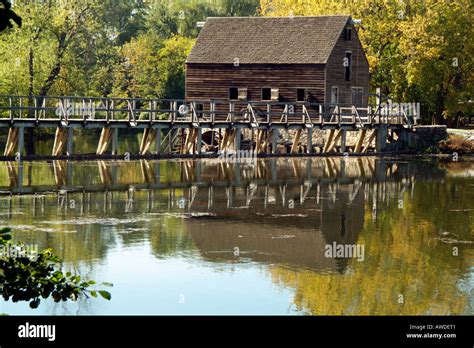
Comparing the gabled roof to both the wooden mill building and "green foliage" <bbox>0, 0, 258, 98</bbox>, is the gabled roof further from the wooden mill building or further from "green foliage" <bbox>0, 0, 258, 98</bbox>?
"green foliage" <bbox>0, 0, 258, 98</bbox>

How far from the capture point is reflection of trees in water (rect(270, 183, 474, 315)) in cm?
1800

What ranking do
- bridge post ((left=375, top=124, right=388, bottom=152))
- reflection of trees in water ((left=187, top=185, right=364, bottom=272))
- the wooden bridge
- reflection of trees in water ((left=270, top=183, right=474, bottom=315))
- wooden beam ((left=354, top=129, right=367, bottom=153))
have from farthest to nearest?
1. bridge post ((left=375, top=124, right=388, bottom=152))
2. wooden beam ((left=354, top=129, right=367, bottom=153))
3. the wooden bridge
4. reflection of trees in water ((left=187, top=185, right=364, bottom=272))
5. reflection of trees in water ((left=270, top=183, right=474, bottom=315))

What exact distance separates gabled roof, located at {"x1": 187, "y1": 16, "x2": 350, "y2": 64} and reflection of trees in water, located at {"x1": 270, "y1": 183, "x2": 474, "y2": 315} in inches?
1205

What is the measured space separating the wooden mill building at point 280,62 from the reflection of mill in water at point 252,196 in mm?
9171

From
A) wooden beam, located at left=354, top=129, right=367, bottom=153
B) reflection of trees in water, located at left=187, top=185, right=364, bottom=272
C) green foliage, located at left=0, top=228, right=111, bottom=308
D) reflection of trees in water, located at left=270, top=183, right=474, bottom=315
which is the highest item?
wooden beam, located at left=354, top=129, right=367, bottom=153

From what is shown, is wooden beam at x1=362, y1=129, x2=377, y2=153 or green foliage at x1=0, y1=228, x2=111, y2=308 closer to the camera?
green foliage at x1=0, y1=228, x2=111, y2=308

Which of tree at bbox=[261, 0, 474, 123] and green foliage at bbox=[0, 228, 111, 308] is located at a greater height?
tree at bbox=[261, 0, 474, 123]

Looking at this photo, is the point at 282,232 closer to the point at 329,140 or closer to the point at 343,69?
the point at 329,140

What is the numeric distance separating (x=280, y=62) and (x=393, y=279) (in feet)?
123

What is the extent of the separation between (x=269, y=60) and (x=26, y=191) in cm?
2666

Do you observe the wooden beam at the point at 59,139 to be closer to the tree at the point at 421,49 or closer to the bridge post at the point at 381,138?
the bridge post at the point at 381,138

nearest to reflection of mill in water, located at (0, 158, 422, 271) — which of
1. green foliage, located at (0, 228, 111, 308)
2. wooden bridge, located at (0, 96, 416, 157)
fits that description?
wooden bridge, located at (0, 96, 416, 157)
